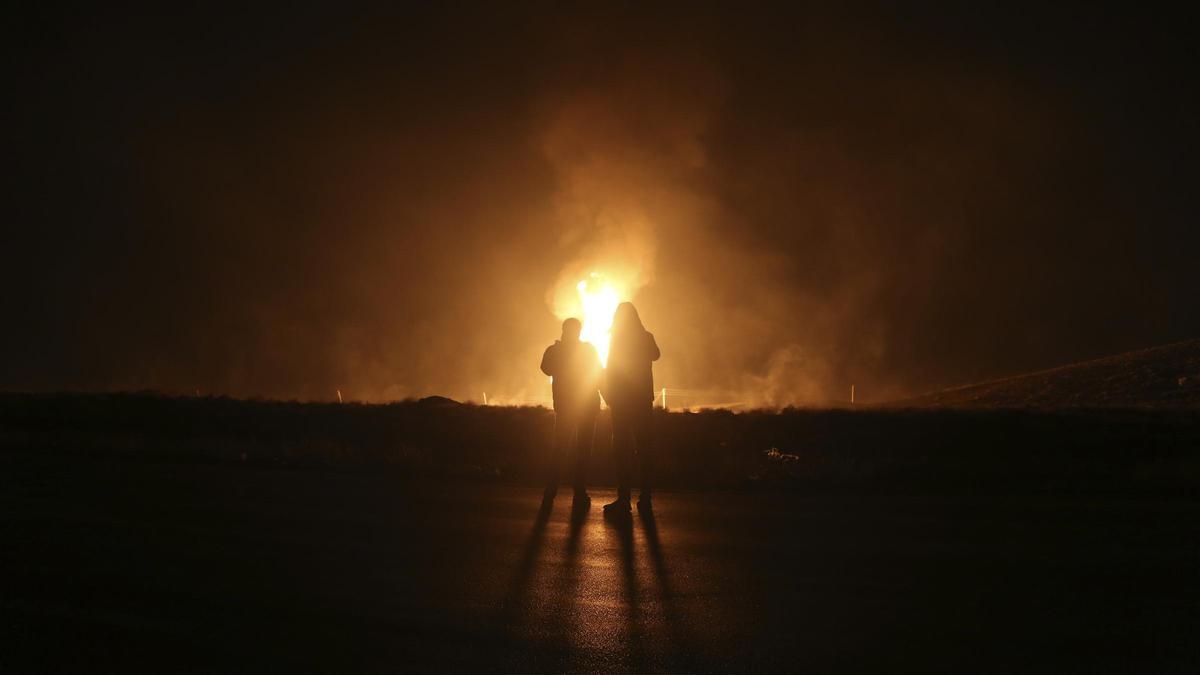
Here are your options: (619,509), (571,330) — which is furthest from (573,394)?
(619,509)

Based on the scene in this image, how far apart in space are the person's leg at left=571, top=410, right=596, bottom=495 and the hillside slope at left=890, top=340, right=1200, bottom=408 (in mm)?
26754

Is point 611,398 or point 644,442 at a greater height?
point 611,398

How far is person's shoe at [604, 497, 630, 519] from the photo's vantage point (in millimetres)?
12203

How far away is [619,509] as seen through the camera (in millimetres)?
12312

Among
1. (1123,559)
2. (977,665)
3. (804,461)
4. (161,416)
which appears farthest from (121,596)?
(161,416)

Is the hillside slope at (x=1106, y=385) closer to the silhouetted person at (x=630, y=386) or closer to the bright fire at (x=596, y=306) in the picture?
the bright fire at (x=596, y=306)

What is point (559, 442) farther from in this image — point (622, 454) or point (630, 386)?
point (630, 386)

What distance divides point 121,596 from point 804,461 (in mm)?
12638

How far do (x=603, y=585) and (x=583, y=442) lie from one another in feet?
17.3

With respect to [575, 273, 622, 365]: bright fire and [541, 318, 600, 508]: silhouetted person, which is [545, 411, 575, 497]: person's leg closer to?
[541, 318, 600, 508]: silhouetted person

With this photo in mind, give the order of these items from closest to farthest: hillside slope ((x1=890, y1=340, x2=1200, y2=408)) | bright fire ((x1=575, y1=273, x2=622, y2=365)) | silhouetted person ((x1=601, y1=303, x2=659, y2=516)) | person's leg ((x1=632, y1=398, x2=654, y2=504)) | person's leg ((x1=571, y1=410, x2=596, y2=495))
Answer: person's leg ((x1=632, y1=398, x2=654, y2=504))
silhouetted person ((x1=601, y1=303, x2=659, y2=516))
person's leg ((x1=571, y1=410, x2=596, y2=495))
hillside slope ((x1=890, y1=340, x2=1200, y2=408))
bright fire ((x1=575, y1=273, x2=622, y2=365))

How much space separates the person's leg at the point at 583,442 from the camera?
44.7 feet

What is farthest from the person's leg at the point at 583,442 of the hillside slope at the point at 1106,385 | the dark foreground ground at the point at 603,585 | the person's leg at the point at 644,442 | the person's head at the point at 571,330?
the hillside slope at the point at 1106,385

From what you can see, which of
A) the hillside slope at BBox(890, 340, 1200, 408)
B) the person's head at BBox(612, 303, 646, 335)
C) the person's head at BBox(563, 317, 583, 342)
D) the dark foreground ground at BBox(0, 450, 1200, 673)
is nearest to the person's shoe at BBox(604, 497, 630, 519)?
the dark foreground ground at BBox(0, 450, 1200, 673)
